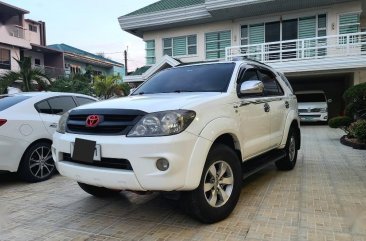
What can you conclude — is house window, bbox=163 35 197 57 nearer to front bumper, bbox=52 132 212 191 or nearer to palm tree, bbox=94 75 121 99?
palm tree, bbox=94 75 121 99

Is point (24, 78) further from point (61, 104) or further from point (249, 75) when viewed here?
point (249, 75)

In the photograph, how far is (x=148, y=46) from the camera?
20.3 m

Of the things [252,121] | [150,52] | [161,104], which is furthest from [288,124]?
[150,52]

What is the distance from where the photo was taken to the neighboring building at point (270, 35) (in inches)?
598

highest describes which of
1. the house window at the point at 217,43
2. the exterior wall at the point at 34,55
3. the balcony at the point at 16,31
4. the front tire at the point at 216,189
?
the balcony at the point at 16,31

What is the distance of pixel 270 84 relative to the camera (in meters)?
5.51

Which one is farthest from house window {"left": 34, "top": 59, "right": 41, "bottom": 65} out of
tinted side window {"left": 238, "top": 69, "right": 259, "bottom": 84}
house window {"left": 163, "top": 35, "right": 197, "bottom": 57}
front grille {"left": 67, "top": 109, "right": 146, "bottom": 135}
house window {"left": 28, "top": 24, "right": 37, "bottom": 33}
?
front grille {"left": 67, "top": 109, "right": 146, "bottom": 135}

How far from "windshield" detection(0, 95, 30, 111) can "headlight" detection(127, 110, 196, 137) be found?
3.30 m

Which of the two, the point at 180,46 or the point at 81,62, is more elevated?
the point at 81,62

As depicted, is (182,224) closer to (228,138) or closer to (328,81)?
(228,138)

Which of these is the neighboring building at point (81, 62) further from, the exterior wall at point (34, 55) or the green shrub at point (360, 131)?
the green shrub at point (360, 131)

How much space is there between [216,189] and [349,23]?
49.6 feet

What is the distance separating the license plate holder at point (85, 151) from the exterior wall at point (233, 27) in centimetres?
1552

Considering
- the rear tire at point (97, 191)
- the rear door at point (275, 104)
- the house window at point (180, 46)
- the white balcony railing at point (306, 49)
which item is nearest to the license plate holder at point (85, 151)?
the rear tire at point (97, 191)
